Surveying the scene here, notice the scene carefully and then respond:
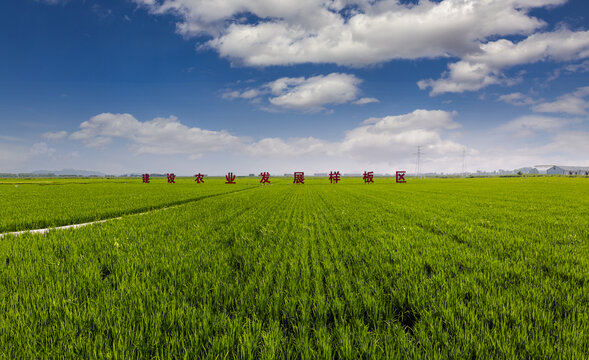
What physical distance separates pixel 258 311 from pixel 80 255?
17.3ft

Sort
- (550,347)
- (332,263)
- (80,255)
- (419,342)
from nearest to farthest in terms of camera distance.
A: (550,347), (419,342), (332,263), (80,255)

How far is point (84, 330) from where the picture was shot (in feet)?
9.50

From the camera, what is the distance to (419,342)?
270 cm

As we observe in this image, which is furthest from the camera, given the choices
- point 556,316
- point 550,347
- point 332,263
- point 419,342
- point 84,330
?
point 332,263

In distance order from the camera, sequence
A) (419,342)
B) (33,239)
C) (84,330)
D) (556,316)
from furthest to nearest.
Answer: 1. (33,239)
2. (556,316)
3. (84,330)
4. (419,342)

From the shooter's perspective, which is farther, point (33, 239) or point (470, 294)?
point (33, 239)

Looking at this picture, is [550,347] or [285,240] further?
[285,240]

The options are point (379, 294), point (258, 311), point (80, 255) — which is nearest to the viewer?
point (258, 311)

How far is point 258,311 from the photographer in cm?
352

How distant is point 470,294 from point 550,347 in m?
1.52

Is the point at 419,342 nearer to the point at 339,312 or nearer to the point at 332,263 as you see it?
the point at 339,312

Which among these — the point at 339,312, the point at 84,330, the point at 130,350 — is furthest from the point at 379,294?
the point at 84,330

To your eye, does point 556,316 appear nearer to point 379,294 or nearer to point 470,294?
point 470,294

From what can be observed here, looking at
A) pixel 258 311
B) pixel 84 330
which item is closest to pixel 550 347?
pixel 258 311
